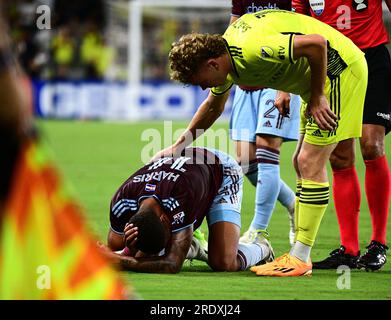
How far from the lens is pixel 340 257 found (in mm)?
5891

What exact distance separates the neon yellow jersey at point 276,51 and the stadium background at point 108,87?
2.47 meters

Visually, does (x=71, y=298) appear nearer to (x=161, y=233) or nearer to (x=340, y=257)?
(x=161, y=233)

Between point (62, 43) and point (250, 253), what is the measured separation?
1987 cm

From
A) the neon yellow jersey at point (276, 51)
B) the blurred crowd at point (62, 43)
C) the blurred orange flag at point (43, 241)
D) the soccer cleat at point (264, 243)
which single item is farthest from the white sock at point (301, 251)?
the blurred crowd at point (62, 43)

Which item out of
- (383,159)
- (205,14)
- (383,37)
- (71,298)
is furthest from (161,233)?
(205,14)

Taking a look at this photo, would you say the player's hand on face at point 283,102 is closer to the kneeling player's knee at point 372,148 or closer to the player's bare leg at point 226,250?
the kneeling player's knee at point 372,148

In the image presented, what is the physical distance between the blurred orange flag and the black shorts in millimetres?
3779

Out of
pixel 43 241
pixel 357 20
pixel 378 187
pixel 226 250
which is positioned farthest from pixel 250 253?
pixel 43 241

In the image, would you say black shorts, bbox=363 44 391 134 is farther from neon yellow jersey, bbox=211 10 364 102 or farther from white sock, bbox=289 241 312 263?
white sock, bbox=289 241 312 263

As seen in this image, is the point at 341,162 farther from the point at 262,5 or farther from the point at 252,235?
the point at 262,5

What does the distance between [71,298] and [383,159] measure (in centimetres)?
388

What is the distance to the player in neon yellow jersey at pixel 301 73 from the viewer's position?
16.9 feet

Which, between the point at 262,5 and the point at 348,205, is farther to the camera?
the point at 262,5

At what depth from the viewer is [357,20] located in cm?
618
